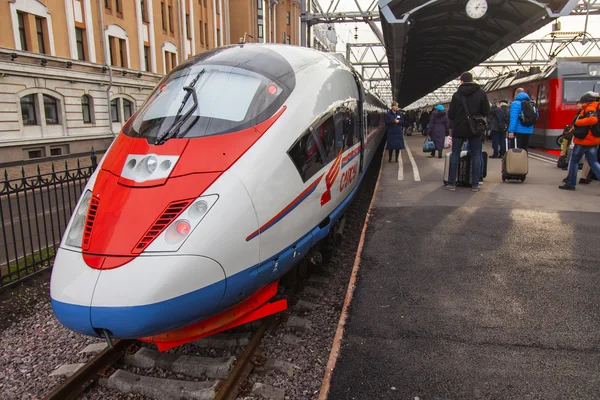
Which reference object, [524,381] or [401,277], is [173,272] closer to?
[524,381]

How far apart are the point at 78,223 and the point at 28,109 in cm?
2029

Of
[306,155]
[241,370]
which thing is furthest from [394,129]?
[241,370]

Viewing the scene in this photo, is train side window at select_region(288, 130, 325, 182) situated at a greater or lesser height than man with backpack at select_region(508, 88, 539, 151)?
lesser

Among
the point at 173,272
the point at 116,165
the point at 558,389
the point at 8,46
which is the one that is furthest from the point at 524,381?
the point at 8,46

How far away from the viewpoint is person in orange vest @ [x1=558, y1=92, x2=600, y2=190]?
745 centimetres

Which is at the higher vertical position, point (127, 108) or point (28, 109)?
point (127, 108)

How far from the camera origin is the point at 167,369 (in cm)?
340

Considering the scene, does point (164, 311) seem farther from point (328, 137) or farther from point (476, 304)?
point (476, 304)

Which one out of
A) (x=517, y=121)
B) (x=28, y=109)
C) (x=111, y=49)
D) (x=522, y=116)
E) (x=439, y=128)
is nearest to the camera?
(x=522, y=116)

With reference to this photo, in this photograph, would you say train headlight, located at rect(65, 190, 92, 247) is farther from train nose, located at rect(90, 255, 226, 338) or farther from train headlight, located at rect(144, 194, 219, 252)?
train headlight, located at rect(144, 194, 219, 252)

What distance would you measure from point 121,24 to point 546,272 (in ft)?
85.9

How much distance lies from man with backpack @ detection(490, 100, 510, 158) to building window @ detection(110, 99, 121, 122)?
2073 cm

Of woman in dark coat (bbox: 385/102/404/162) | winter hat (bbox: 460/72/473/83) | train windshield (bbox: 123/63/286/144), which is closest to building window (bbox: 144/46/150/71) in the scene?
woman in dark coat (bbox: 385/102/404/162)

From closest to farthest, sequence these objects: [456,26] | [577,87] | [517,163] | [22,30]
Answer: [517,163] < [456,26] < [577,87] < [22,30]
